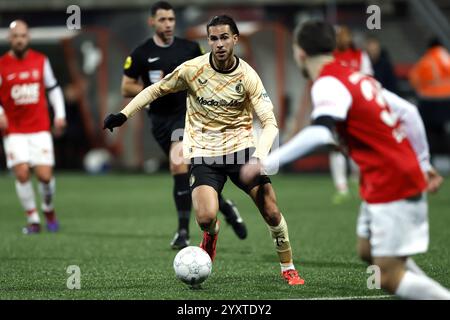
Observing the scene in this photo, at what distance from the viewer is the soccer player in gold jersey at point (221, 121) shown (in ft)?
24.9

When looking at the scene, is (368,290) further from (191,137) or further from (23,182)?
(23,182)

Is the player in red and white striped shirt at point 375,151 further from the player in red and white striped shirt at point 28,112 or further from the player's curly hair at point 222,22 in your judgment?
the player in red and white striped shirt at point 28,112

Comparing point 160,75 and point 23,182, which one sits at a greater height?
point 160,75

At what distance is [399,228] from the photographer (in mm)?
5711

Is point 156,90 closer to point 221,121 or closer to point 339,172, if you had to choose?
point 221,121

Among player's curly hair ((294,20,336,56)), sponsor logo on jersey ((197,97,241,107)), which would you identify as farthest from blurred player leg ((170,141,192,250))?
player's curly hair ((294,20,336,56))

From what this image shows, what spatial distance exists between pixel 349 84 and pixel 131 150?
64.3 feet

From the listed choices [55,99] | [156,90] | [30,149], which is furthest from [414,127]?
[30,149]

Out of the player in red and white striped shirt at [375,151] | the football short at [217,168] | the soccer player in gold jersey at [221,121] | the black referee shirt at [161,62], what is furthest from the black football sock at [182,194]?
the player in red and white striped shirt at [375,151]

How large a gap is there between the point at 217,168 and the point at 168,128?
235 centimetres

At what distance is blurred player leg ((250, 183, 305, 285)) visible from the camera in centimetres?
761

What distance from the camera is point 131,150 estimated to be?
82.3 feet
